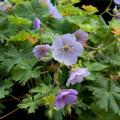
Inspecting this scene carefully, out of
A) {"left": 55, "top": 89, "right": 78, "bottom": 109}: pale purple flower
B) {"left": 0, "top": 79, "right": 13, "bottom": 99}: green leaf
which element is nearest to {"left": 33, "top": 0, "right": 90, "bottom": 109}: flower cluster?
{"left": 55, "top": 89, "right": 78, "bottom": 109}: pale purple flower

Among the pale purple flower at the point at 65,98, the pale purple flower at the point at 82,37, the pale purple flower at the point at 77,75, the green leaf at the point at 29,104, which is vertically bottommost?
the green leaf at the point at 29,104

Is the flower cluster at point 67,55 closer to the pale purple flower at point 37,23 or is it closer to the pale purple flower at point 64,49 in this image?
the pale purple flower at point 64,49

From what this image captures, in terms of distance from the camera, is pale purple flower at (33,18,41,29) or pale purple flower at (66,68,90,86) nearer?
pale purple flower at (66,68,90,86)

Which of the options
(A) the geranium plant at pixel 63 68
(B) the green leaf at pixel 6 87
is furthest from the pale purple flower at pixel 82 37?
(B) the green leaf at pixel 6 87

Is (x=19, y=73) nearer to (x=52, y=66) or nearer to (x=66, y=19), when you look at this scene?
(x=52, y=66)

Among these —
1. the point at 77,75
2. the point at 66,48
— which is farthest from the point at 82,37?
the point at 77,75

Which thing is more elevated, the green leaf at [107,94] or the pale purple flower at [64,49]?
the pale purple flower at [64,49]

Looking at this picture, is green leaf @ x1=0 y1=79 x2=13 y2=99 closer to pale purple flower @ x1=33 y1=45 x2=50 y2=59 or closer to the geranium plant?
the geranium plant
